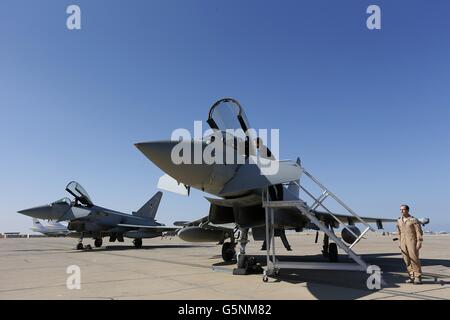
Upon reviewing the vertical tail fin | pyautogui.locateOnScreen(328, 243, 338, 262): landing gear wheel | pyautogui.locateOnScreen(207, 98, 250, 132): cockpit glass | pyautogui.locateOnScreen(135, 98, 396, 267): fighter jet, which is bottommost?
pyautogui.locateOnScreen(328, 243, 338, 262): landing gear wheel

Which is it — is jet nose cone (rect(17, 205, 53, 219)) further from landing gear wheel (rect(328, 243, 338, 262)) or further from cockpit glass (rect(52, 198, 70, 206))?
landing gear wheel (rect(328, 243, 338, 262))

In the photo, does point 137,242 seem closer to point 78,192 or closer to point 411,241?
point 78,192

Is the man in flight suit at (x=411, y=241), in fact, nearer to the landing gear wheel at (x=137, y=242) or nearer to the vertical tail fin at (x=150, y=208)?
the landing gear wheel at (x=137, y=242)

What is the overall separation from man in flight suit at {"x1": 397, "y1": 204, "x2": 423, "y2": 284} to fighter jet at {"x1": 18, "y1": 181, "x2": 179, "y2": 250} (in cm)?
1687

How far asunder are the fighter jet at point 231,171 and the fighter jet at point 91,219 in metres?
13.0

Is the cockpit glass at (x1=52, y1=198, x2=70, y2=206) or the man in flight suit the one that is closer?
the man in flight suit

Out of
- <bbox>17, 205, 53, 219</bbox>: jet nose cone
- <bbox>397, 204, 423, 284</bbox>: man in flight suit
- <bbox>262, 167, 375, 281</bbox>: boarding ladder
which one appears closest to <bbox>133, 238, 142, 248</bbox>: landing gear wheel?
<bbox>17, 205, 53, 219</bbox>: jet nose cone

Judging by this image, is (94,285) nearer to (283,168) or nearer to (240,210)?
(240,210)

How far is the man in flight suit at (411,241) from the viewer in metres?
6.82

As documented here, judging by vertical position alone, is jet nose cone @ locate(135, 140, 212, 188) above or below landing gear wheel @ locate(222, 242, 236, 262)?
above

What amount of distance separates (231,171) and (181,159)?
155 cm


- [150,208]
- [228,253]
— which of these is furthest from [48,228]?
[228,253]

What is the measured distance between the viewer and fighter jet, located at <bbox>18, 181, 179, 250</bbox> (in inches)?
768
